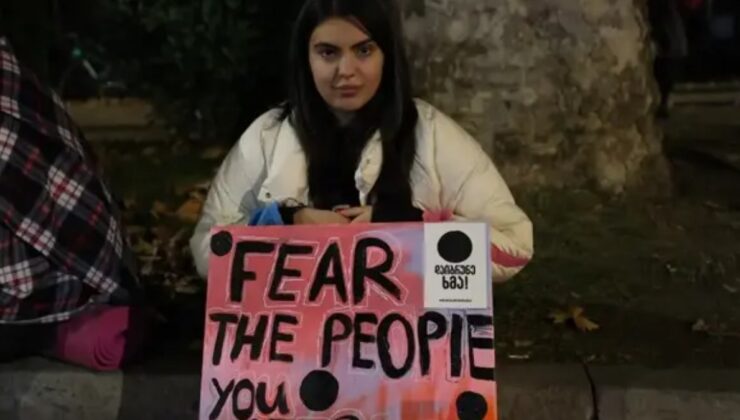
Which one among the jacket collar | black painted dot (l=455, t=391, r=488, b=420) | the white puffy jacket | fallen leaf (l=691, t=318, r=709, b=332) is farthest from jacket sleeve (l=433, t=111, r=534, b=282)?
fallen leaf (l=691, t=318, r=709, b=332)

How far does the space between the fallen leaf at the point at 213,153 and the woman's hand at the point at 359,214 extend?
2.72 m

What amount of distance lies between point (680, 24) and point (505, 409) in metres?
4.63

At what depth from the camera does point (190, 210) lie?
5.05 meters

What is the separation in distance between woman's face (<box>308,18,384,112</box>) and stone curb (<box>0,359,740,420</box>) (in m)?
0.91

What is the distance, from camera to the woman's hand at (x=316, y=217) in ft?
10.5

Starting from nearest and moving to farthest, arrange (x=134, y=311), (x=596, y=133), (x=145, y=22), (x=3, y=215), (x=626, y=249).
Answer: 1. (x=3, y=215)
2. (x=134, y=311)
3. (x=626, y=249)
4. (x=596, y=133)
5. (x=145, y=22)

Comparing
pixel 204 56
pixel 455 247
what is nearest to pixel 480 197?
pixel 455 247

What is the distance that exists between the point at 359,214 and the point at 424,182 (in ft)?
0.70

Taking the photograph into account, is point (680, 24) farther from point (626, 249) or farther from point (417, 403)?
point (417, 403)

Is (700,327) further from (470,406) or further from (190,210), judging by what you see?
(190,210)

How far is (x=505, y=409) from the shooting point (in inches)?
133

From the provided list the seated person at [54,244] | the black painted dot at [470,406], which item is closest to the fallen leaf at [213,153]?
Answer: the seated person at [54,244]

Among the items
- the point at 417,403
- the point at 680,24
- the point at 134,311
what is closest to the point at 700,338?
the point at 417,403

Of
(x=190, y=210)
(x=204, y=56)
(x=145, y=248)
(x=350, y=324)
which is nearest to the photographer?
(x=350, y=324)
